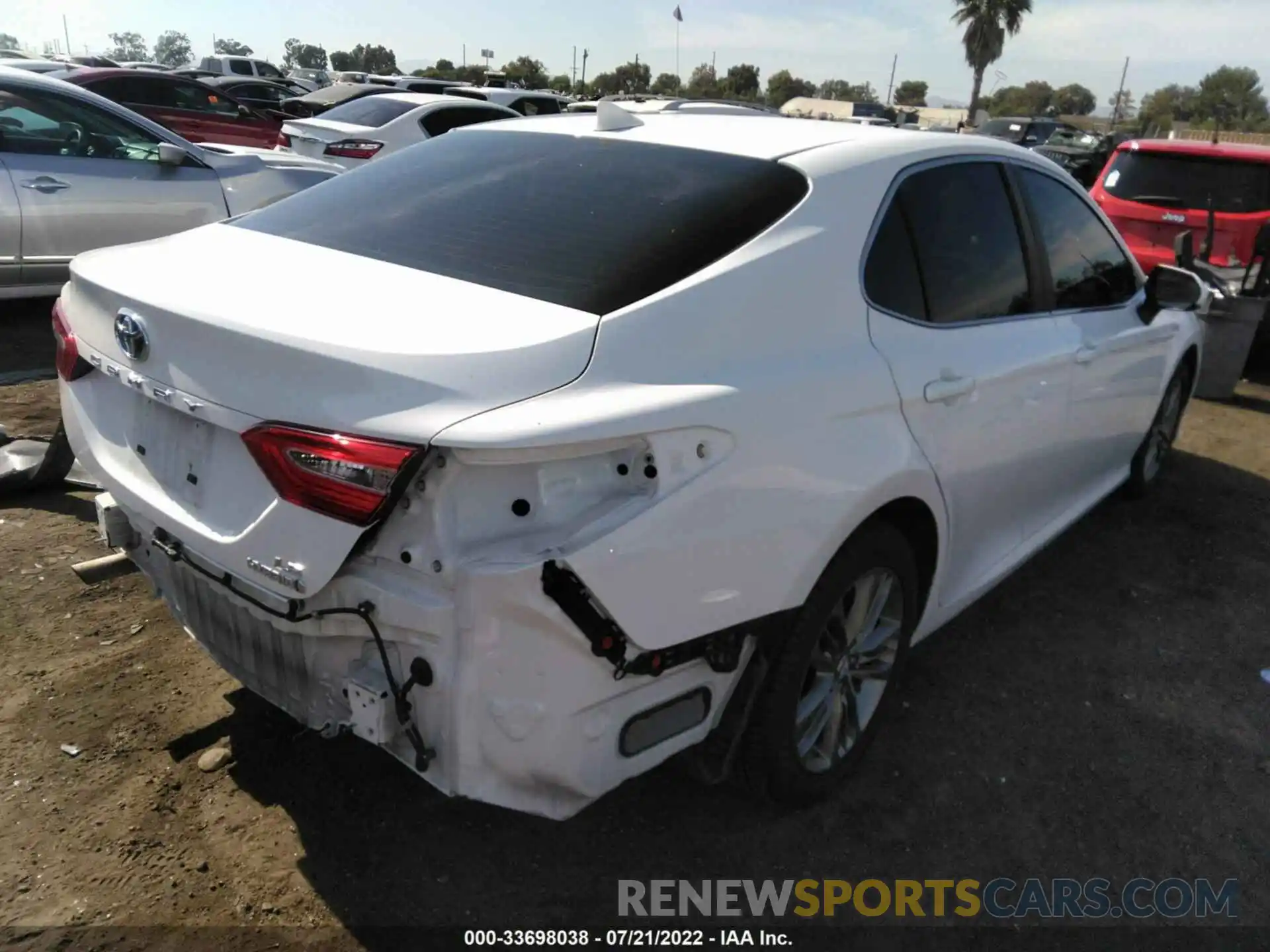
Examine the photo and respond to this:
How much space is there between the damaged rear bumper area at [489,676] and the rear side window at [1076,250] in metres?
2.15

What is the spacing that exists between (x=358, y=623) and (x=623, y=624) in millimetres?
541

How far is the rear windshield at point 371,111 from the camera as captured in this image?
1125cm

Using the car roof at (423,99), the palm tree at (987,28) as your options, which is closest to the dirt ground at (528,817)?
the car roof at (423,99)

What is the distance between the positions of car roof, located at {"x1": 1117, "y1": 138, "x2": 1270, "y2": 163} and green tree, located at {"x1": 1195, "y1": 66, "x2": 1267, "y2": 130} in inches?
2391

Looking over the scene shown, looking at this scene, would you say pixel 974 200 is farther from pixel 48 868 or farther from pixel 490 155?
pixel 48 868

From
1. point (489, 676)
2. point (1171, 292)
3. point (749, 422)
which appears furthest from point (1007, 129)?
point (489, 676)

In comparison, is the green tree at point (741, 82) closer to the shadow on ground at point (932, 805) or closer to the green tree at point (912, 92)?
the green tree at point (912, 92)

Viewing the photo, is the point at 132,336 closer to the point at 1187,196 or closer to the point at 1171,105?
the point at 1187,196

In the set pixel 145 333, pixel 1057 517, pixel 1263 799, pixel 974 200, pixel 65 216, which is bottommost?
pixel 1263 799

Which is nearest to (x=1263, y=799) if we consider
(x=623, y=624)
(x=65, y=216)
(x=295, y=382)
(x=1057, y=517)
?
(x=1057, y=517)

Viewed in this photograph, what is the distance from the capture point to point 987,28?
57438mm

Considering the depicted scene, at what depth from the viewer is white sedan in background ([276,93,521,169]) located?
10750 millimetres

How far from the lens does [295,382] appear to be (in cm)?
204

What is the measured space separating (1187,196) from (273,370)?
8.43m
